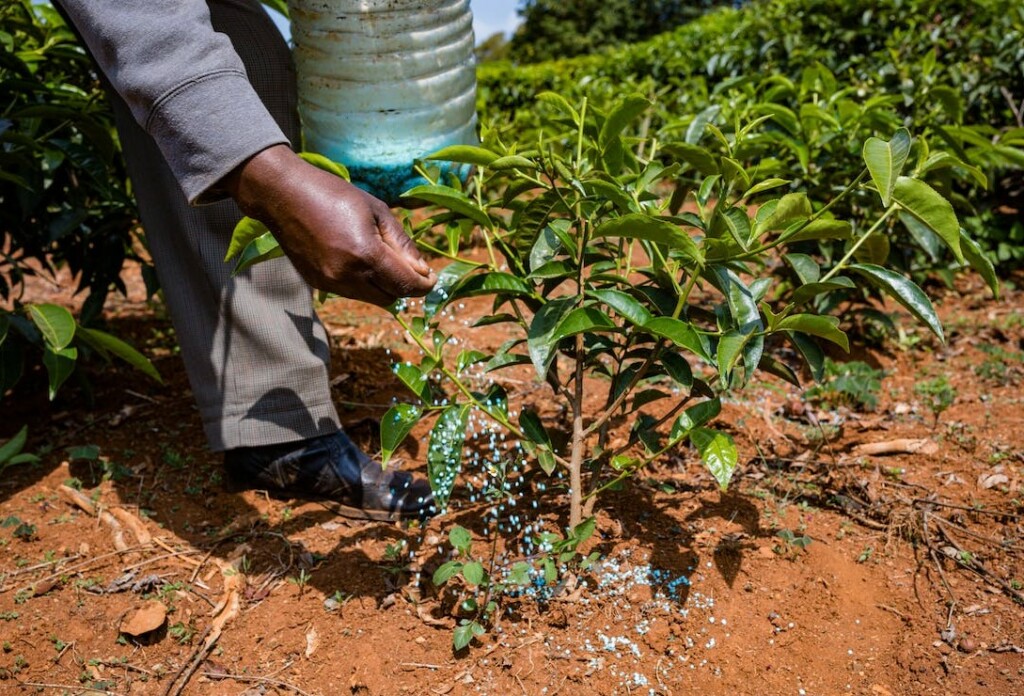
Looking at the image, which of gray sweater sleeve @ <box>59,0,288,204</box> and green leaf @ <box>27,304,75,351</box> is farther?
green leaf @ <box>27,304,75,351</box>

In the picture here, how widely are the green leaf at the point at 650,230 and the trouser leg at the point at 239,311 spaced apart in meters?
1.05

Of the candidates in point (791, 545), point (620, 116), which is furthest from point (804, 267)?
point (791, 545)

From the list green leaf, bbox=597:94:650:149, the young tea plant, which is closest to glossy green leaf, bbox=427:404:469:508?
the young tea plant

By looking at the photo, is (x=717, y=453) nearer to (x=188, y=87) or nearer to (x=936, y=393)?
(x=188, y=87)

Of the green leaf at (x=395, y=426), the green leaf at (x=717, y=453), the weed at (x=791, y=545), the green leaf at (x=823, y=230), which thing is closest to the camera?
the green leaf at (x=823, y=230)

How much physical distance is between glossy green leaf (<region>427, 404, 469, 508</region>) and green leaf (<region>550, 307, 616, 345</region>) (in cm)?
32

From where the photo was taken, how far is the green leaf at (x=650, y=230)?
1.41m

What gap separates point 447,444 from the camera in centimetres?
173

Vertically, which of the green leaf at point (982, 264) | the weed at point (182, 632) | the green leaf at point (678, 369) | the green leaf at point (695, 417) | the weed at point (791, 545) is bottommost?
the weed at point (182, 632)

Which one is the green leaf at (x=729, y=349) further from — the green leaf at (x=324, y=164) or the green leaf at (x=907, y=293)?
the green leaf at (x=324, y=164)

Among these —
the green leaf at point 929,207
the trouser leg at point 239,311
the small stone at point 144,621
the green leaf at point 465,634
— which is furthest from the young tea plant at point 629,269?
the small stone at point 144,621

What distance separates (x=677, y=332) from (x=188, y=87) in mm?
968

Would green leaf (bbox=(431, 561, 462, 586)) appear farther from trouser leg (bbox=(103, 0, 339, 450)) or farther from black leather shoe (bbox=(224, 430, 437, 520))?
trouser leg (bbox=(103, 0, 339, 450))

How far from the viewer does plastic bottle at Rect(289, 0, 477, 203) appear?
6.03 feet
